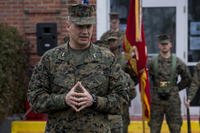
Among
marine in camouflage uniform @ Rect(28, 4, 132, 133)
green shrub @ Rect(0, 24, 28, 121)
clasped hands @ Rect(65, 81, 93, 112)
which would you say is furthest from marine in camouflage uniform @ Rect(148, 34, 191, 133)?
clasped hands @ Rect(65, 81, 93, 112)

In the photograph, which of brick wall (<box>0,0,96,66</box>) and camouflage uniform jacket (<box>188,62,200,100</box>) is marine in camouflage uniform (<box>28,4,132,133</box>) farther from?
brick wall (<box>0,0,96,66</box>)

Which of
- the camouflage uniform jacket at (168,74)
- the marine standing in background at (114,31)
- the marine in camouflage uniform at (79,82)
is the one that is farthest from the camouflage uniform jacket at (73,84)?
the camouflage uniform jacket at (168,74)

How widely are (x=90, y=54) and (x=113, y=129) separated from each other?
109 inches

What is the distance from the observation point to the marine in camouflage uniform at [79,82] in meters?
4.09

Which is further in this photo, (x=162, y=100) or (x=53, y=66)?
(x=162, y=100)

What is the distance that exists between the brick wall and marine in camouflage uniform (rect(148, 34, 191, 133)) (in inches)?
103

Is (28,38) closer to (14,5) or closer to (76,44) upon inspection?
(14,5)

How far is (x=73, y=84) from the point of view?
13.4ft

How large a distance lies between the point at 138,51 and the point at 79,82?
430 centimetres

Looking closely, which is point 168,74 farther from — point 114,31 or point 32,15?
Answer: point 32,15

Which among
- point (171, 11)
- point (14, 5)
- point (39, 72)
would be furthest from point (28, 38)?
point (39, 72)

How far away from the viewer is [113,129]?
679 centimetres

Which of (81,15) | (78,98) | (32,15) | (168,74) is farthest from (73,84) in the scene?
(32,15)

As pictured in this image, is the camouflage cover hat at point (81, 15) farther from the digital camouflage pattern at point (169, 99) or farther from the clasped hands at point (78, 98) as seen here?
the digital camouflage pattern at point (169, 99)
